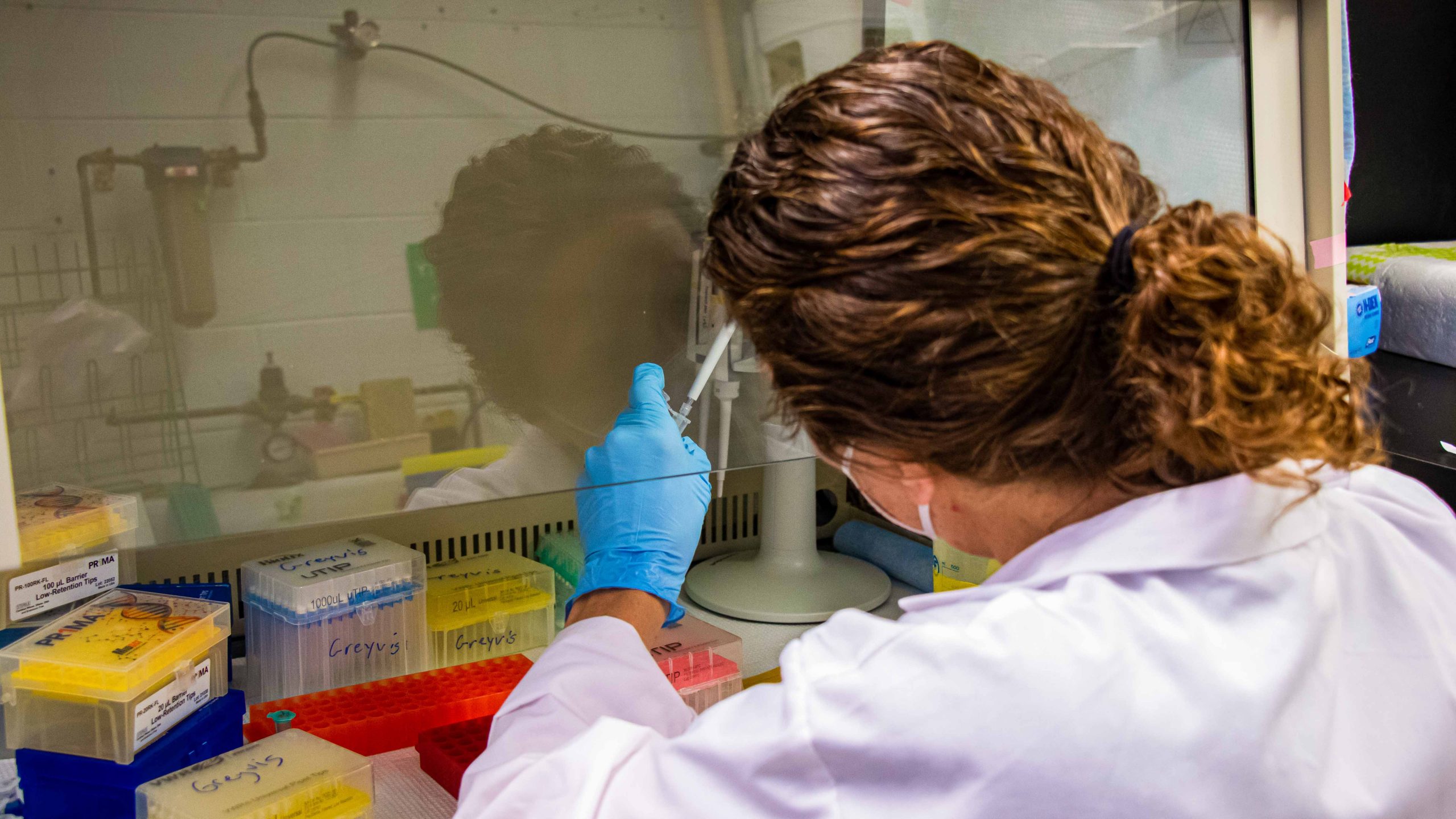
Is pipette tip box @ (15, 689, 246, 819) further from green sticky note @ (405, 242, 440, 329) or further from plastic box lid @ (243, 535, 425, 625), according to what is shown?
green sticky note @ (405, 242, 440, 329)

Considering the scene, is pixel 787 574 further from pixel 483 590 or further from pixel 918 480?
pixel 918 480

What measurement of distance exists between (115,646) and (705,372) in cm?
62

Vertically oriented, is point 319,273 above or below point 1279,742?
above

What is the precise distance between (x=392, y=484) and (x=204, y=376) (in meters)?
0.17

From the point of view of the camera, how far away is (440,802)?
1.13m

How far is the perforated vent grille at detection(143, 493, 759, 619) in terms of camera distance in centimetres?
136

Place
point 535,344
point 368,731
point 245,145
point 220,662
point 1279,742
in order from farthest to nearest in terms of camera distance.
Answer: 1. point 368,731
2. point 220,662
3. point 535,344
4. point 245,145
5. point 1279,742

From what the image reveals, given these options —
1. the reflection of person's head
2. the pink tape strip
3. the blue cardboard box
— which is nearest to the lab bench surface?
the reflection of person's head

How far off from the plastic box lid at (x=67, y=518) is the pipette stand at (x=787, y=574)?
0.98m

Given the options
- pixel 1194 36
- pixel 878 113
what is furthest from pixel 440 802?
pixel 1194 36

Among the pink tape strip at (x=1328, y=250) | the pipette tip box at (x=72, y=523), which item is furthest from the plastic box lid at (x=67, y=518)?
the pink tape strip at (x=1328, y=250)

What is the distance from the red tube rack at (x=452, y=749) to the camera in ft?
3.69

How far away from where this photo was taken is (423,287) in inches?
33.0

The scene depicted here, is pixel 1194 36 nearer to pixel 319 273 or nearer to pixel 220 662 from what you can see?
pixel 319 273
